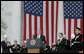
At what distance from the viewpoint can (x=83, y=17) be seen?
3108 centimetres

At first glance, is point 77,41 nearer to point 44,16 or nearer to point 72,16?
point 72,16

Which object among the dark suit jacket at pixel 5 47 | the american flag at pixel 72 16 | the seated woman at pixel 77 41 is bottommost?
the dark suit jacket at pixel 5 47

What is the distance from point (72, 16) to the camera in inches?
1226

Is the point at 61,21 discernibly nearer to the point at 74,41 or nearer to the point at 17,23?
the point at 17,23

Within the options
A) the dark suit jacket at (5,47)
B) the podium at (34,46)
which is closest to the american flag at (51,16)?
the dark suit jacket at (5,47)

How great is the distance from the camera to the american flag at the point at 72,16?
30.8 m

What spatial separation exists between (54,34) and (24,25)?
242 centimetres

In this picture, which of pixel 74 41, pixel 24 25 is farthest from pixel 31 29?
pixel 74 41

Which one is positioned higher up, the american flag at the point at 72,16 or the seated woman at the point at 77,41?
the american flag at the point at 72,16

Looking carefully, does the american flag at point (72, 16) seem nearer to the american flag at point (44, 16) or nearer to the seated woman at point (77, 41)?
the american flag at point (44, 16)

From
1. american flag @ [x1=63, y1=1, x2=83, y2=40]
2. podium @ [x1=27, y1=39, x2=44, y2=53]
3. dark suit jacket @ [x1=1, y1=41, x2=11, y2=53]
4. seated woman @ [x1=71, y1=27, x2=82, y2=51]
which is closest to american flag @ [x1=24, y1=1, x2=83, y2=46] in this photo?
american flag @ [x1=63, y1=1, x2=83, y2=40]

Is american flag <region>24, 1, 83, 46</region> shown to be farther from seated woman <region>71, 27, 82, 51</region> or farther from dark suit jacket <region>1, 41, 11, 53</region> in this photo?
seated woman <region>71, 27, 82, 51</region>

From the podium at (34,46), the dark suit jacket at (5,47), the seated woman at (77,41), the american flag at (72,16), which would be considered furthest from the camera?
the american flag at (72,16)

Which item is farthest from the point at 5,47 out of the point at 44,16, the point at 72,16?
the point at 72,16
